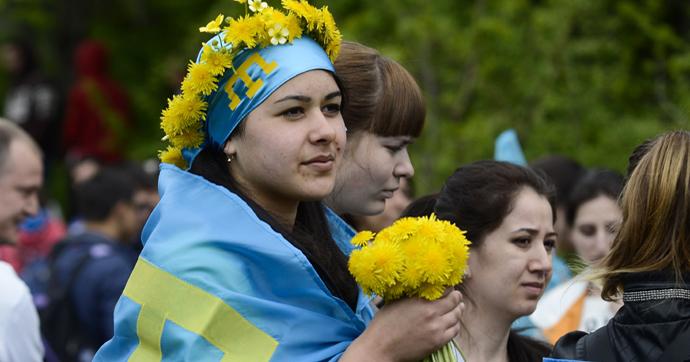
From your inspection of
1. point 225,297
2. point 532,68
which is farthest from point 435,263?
point 532,68

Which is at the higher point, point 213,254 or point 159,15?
point 213,254

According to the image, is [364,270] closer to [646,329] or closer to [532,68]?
[646,329]

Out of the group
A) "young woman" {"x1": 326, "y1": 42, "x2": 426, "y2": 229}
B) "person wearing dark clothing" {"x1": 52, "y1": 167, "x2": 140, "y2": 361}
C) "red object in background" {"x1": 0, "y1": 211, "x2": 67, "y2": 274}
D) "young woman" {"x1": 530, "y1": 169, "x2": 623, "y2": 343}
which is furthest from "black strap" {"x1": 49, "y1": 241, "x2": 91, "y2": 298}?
"young woman" {"x1": 326, "y1": 42, "x2": 426, "y2": 229}

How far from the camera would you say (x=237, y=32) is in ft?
13.1

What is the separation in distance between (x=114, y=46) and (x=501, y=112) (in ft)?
19.0

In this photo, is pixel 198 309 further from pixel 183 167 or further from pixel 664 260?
pixel 664 260

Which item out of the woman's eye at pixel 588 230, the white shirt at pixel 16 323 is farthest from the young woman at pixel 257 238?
the woman's eye at pixel 588 230

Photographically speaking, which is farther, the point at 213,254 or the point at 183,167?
the point at 183,167

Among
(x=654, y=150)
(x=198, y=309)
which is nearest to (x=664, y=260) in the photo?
(x=654, y=150)

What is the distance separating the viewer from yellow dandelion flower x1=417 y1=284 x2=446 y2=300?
359 cm

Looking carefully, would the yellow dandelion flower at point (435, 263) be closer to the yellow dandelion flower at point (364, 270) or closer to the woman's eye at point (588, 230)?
the yellow dandelion flower at point (364, 270)

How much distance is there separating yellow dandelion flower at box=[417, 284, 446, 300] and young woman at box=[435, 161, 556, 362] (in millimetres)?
843

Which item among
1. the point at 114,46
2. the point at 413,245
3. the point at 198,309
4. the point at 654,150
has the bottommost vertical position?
the point at 114,46

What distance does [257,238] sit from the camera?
3795mm
